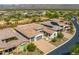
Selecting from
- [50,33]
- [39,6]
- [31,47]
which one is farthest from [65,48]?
[39,6]

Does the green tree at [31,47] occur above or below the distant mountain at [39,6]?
below

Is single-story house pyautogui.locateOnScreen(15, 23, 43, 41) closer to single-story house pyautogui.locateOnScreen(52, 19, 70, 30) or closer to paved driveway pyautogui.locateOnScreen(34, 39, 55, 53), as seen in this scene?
paved driveway pyautogui.locateOnScreen(34, 39, 55, 53)

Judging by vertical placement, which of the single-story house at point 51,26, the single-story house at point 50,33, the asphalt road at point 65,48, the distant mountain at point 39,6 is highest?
the distant mountain at point 39,6

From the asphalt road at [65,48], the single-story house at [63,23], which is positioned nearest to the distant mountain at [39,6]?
the single-story house at [63,23]

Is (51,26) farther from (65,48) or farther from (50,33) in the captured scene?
(65,48)

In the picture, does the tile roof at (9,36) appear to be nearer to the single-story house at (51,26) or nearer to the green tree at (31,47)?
the green tree at (31,47)

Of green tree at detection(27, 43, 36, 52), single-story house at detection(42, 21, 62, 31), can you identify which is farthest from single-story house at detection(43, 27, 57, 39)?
green tree at detection(27, 43, 36, 52)
